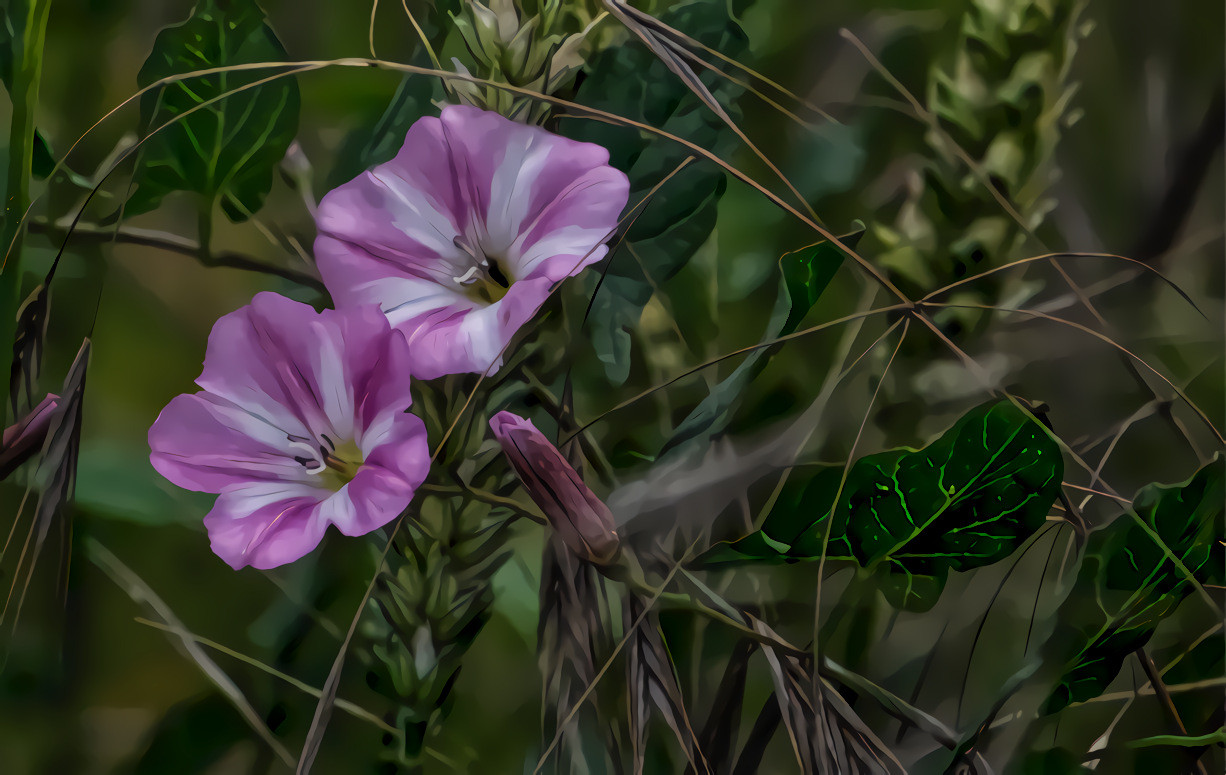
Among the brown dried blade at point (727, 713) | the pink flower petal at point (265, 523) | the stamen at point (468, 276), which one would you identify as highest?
the stamen at point (468, 276)

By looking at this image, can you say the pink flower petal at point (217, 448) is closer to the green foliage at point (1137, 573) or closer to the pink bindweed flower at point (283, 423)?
the pink bindweed flower at point (283, 423)

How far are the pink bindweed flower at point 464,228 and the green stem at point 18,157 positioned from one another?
0.13m

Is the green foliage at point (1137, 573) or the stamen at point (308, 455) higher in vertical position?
the stamen at point (308, 455)

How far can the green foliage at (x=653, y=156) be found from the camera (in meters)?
0.33

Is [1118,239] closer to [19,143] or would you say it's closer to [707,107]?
[707,107]

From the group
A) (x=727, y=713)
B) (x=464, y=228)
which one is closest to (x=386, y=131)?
(x=464, y=228)

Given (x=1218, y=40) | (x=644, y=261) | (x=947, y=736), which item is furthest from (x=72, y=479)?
(x=1218, y=40)

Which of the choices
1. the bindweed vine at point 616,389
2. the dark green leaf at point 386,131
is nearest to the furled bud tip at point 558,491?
the bindweed vine at point 616,389

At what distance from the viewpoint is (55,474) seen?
341 millimetres

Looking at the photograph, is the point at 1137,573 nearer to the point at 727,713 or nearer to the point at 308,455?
the point at 727,713

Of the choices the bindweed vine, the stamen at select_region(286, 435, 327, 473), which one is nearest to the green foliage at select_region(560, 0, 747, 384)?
the bindweed vine

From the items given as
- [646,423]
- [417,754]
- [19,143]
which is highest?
[19,143]

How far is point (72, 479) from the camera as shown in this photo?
0.34 metres

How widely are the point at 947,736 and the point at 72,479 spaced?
37 centimetres
